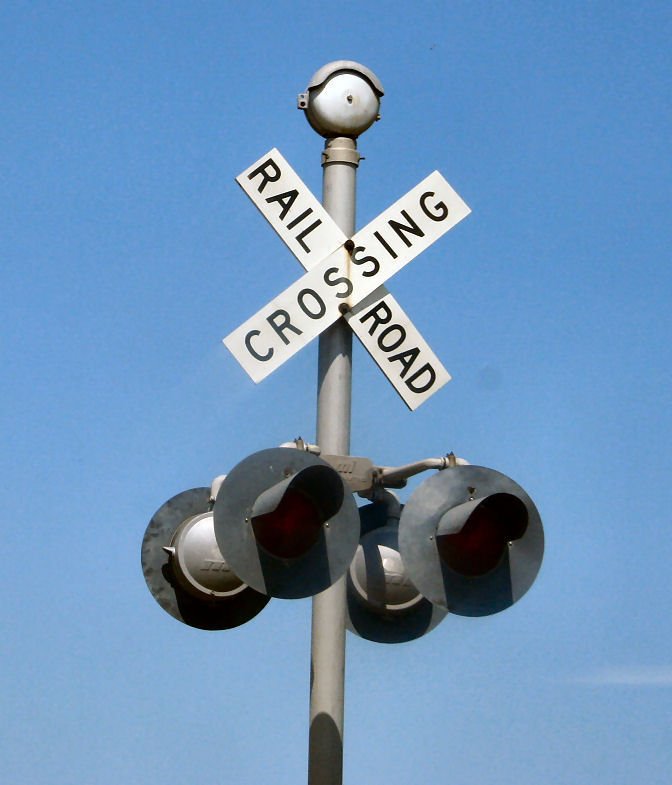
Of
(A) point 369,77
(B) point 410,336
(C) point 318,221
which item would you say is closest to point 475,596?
(B) point 410,336

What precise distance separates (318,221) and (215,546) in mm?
1472

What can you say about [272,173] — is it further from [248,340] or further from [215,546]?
[215,546]

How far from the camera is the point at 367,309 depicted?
5.94 m

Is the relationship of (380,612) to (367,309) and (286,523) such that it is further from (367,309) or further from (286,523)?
(367,309)

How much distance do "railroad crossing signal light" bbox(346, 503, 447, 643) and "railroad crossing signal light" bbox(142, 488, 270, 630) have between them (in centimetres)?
43

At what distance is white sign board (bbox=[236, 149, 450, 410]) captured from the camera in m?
5.91

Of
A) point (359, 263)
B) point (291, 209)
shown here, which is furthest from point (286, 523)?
point (291, 209)

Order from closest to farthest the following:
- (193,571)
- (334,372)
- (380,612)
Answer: (193,571)
(380,612)
(334,372)

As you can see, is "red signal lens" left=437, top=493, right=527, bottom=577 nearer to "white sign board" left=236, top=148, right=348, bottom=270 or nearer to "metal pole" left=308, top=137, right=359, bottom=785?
"metal pole" left=308, top=137, right=359, bottom=785

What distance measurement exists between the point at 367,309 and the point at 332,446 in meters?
0.62

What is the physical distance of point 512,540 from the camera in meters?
5.01

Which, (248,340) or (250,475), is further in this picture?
(248,340)

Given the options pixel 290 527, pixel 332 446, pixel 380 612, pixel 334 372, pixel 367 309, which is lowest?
pixel 290 527

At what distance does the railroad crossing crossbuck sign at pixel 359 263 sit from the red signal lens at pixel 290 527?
1032mm
